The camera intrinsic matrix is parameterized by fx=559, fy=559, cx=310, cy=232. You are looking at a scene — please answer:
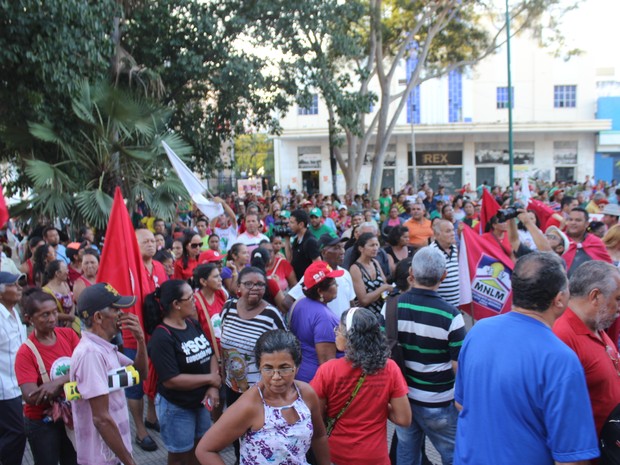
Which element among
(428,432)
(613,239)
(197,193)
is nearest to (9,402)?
(428,432)

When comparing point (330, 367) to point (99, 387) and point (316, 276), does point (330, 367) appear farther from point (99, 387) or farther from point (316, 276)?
point (99, 387)

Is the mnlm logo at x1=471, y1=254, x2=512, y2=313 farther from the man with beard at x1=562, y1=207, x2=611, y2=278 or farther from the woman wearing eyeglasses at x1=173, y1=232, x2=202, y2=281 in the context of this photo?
the woman wearing eyeglasses at x1=173, y1=232, x2=202, y2=281

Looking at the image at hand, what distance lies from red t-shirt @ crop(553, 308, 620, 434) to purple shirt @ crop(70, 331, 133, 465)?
244 cm

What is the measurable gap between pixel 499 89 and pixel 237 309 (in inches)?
1521

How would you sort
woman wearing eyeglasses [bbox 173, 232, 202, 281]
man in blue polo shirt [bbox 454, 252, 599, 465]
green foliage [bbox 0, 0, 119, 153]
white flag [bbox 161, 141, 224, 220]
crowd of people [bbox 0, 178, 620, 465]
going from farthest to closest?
green foliage [bbox 0, 0, 119, 153] → white flag [bbox 161, 141, 224, 220] → woman wearing eyeglasses [bbox 173, 232, 202, 281] → crowd of people [bbox 0, 178, 620, 465] → man in blue polo shirt [bbox 454, 252, 599, 465]

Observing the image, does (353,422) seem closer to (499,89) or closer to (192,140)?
(192,140)

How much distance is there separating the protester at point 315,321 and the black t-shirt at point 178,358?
2.23 ft

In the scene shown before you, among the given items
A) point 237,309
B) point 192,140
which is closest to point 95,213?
point 192,140

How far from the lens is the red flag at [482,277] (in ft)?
18.4

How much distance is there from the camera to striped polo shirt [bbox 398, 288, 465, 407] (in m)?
3.50

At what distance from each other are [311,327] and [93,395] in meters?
1.50

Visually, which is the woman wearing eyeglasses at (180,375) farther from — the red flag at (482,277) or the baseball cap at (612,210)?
the baseball cap at (612,210)

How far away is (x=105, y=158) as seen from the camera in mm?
10727

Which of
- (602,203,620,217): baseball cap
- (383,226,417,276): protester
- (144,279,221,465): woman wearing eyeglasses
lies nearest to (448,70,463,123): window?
(602,203,620,217): baseball cap
